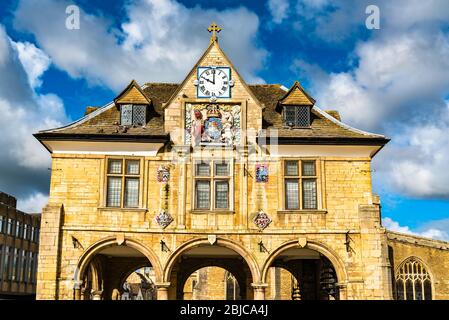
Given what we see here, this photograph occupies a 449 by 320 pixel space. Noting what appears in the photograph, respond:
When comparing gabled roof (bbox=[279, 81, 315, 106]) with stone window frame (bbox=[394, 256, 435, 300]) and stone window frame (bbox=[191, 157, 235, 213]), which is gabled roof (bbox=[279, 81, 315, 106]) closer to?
stone window frame (bbox=[191, 157, 235, 213])

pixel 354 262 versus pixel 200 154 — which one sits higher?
pixel 200 154

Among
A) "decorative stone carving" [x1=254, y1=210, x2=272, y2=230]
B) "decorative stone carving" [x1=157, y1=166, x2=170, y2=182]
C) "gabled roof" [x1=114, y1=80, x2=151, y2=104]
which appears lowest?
"decorative stone carving" [x1=254, y1=210, x2=272, y2=230]

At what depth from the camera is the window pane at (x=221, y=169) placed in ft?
79.1

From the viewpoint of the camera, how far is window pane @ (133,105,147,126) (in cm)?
2480

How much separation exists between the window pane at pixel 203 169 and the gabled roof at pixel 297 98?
14.1ft

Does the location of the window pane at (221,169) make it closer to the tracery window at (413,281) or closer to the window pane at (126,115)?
the window pane at (126,115)

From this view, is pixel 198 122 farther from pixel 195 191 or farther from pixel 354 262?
pixel 354 262

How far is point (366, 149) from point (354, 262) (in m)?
4.65

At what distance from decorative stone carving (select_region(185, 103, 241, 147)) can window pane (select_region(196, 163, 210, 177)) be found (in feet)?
2.77

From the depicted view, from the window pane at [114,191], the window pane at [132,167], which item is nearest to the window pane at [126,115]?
the window pane at [132,167]

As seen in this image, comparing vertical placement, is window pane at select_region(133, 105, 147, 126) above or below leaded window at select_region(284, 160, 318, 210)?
above

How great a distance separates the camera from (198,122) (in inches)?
962

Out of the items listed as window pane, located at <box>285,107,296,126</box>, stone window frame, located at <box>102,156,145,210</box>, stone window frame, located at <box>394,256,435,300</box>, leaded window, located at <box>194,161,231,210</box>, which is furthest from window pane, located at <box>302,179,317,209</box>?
stone window frame, located at <box>394,256,435,300</box>
